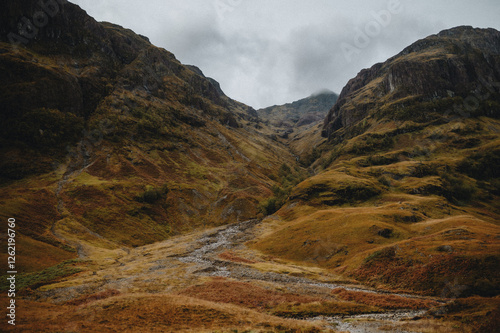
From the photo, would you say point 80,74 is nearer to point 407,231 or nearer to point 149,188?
point 149,188

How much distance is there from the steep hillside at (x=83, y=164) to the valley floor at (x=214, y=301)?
17169 mm

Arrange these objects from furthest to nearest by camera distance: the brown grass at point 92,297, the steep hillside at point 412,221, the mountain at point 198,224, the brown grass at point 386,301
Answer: the steep hillside at point 412,221 → the brown grass at point 92,297 → the brown grass at point 386,301 → the mountain at point 198,224

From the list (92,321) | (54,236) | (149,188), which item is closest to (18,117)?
(149,188)

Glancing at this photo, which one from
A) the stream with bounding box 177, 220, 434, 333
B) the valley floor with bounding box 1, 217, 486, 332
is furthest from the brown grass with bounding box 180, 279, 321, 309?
the stream with bounding box 177, 220, 434, 333

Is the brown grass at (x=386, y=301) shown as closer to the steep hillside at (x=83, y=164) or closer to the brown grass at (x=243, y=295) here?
the brown grass at (x=243, y=295)

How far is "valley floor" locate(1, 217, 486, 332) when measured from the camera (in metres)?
23.8

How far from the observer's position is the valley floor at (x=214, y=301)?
935 inches

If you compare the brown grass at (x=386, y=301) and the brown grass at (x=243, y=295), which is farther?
the brown grass at (x=243, y=295)

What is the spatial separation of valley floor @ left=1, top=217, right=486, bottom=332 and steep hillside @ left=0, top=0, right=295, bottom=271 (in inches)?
676

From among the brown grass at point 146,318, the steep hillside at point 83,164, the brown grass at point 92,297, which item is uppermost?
the steep hillside at point 83,164

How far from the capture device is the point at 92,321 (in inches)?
938

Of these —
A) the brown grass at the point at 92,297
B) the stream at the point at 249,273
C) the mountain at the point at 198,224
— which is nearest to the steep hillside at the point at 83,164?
the mountain at the point at 198,224

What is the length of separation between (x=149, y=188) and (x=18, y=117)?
75457mm

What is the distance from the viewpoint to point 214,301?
34094mm
